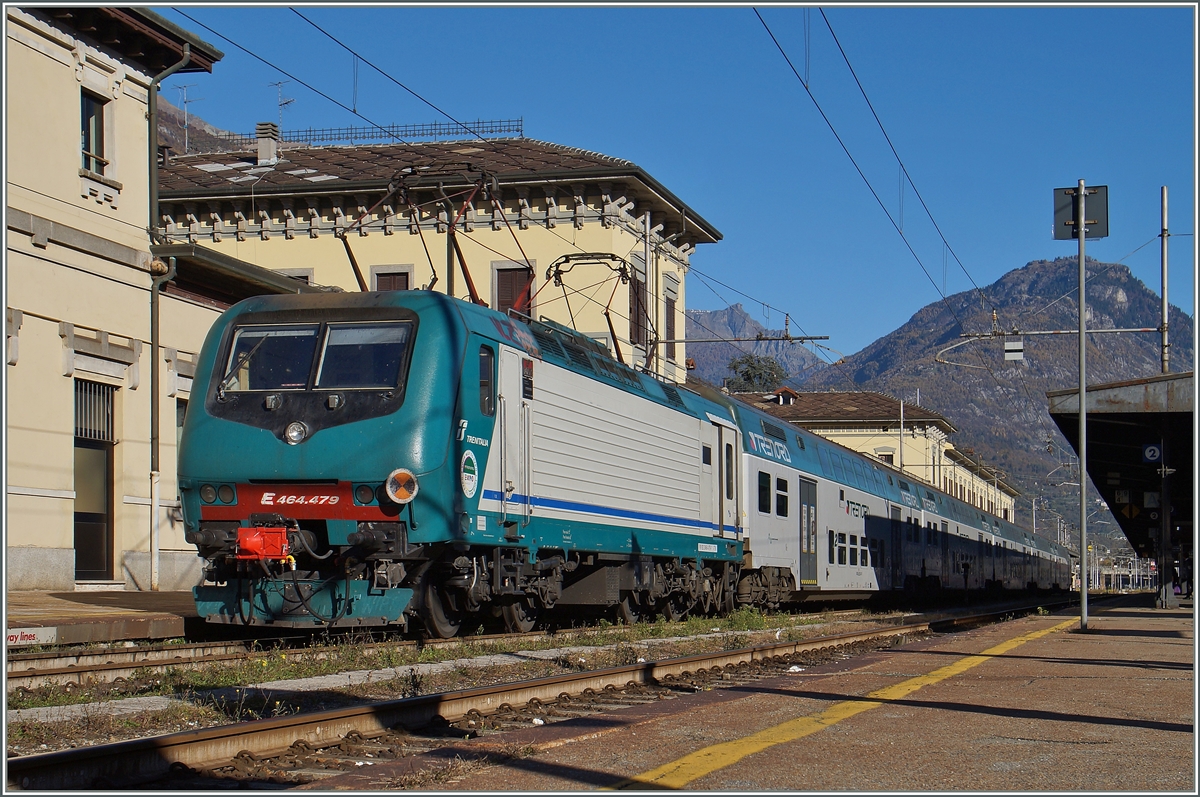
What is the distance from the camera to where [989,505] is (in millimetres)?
106188

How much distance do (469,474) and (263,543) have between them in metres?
2.02

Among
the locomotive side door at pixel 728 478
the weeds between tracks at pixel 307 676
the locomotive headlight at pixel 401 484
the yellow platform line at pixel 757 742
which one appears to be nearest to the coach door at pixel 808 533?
the locomotive side door at pixel 728 478

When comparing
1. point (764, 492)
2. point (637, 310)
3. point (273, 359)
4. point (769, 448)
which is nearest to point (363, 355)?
point (273, 359)

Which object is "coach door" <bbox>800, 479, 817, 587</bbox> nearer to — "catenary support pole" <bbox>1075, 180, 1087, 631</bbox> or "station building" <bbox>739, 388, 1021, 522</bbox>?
"catenary support pole" <bbox>1075, 180, 1087, 631</bbox>

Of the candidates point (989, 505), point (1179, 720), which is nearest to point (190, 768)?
point (1179, 720)

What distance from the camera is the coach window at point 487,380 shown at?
1290cm

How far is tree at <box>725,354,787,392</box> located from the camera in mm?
100688

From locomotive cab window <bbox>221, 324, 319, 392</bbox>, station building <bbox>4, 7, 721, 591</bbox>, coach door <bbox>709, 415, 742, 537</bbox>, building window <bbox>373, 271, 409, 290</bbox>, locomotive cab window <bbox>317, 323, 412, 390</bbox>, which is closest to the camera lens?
locomotive cab window <bbox>317, 323, 412, 390</bbox>

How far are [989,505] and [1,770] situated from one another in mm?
106317

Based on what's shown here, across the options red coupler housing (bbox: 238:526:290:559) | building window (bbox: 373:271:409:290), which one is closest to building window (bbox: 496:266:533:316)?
building window (bbox: 373:271:409:290)

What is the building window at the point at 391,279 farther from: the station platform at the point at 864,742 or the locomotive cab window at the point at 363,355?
the station platform at the point at 864,742

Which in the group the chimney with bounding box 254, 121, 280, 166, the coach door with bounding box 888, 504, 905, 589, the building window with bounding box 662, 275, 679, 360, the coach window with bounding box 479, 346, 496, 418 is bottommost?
the coach door with bounding box 888, 504, 905, 589

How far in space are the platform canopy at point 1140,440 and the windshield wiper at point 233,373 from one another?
14270mm

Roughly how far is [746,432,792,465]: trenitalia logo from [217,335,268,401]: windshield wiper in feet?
34.7
